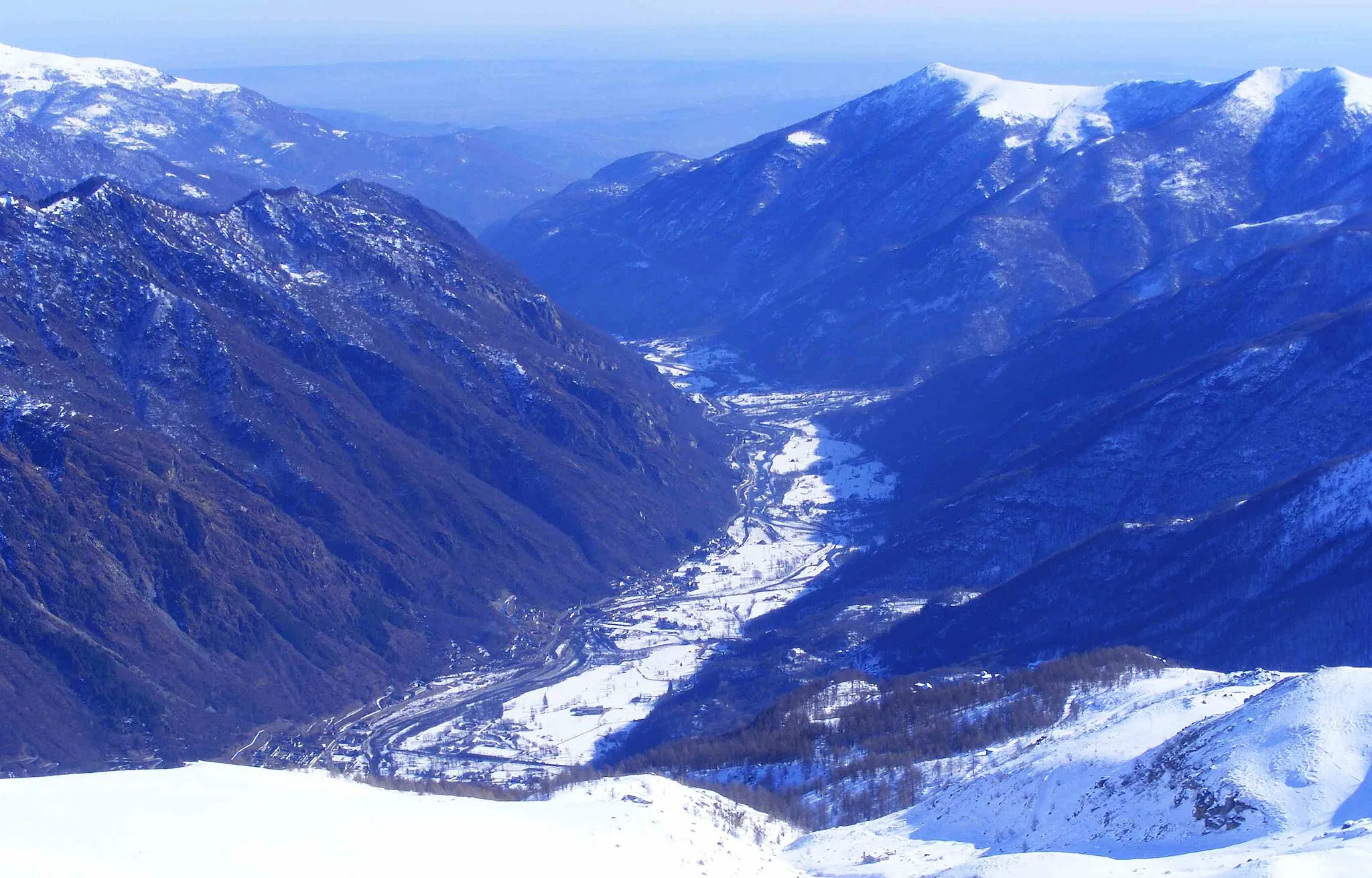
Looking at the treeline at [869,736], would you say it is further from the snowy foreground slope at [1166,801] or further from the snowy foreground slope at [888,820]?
the snowy foreground slope at [888,820]

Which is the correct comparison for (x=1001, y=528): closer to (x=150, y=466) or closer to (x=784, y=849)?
(x=784, y=849)

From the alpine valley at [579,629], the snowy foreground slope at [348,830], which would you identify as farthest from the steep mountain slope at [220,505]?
the snowy foreground slope at [348,830]

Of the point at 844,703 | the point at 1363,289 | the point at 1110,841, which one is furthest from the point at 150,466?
the point at 1363,289

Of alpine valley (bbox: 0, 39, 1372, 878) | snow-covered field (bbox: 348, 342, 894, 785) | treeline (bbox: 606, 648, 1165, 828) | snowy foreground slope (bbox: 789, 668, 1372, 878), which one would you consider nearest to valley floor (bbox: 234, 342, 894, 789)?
snow-covered field (bbox: 348, 342, 894, 785)

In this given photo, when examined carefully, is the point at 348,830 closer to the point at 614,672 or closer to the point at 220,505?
the point at 614,672

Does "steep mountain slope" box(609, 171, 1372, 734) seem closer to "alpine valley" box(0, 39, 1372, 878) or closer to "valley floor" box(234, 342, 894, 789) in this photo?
"alpine valley" box(0, 39, 1372, 878)

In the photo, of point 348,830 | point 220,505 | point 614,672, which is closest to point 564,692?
point 614,672
